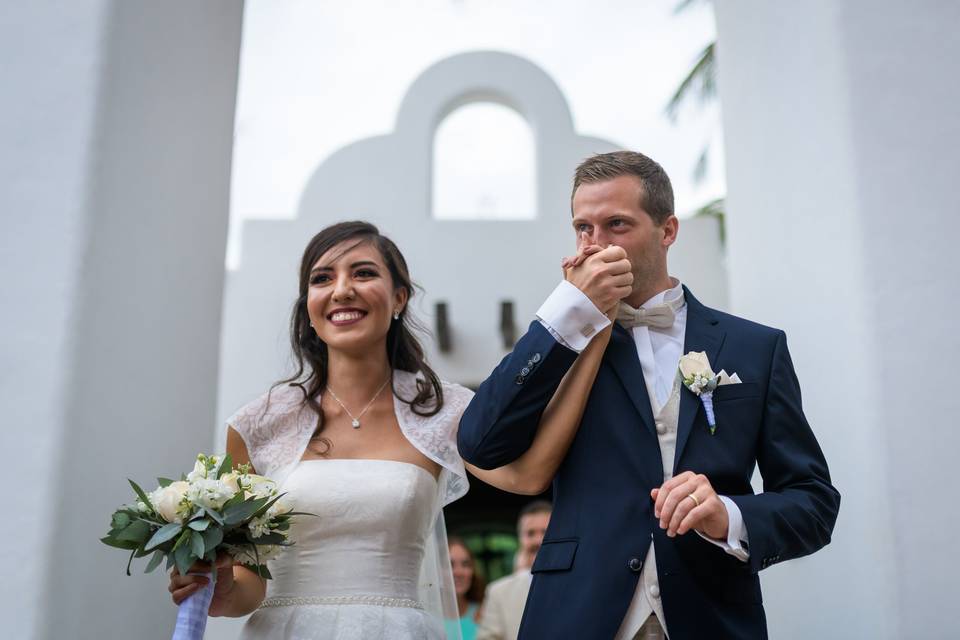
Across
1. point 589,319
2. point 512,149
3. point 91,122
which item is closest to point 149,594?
point 91,122

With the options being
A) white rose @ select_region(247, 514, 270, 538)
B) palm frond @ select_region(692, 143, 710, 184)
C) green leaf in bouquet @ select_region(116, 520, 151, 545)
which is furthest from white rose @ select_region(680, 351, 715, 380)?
palm frond @ select_region(692, 143, 710, 184)

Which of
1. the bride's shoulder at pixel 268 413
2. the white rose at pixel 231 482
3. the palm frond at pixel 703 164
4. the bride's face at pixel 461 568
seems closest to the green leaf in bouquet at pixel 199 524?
the white rose at pixel 231 482

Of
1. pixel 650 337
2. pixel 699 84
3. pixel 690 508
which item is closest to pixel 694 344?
pixel 650 337

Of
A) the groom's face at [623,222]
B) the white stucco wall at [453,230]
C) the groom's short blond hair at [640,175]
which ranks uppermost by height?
the white stucco wall at [453,230]

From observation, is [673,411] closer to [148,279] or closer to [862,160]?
[862,160]

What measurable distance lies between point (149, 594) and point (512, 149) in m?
7.43

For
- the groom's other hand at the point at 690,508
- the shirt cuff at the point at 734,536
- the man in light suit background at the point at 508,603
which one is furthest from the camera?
the man in light suit background at the point at 508,603

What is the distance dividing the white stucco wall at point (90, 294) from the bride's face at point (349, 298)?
0.62m

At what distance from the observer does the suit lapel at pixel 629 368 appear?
8.10 ft

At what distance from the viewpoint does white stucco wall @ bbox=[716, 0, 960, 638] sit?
10.4ft

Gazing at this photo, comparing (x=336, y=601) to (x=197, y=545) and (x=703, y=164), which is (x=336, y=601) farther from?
(x=703, y=164)

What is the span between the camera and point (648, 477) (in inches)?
94.7

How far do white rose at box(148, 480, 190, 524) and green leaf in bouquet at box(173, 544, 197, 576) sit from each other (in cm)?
8

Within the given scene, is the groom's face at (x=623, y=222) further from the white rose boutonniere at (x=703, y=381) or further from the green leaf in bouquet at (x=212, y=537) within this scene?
the green leaf in bouquet at (x=212, y=537)
